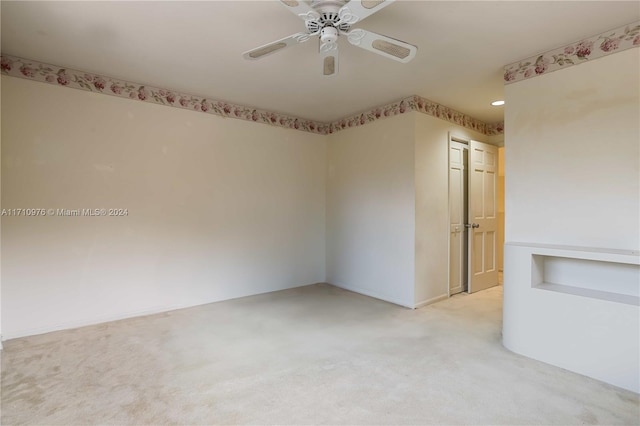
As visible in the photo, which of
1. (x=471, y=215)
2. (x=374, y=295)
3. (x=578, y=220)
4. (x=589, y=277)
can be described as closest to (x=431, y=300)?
(x=374, y=295)

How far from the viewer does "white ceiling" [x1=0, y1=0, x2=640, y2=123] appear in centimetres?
211

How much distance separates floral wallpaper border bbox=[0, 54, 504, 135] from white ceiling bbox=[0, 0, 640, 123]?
11 centimetres

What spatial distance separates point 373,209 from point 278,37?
7.94ft

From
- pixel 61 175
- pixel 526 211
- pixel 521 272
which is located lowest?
pixel 521 272

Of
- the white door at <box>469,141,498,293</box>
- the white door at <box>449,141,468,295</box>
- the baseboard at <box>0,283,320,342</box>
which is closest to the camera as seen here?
the baseboard at <box>0,283,320,342</box>

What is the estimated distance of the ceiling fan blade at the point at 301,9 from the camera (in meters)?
1.69

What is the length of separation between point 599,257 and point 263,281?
350cm

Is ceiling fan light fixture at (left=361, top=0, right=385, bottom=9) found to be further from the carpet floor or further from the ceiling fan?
the carpet floor

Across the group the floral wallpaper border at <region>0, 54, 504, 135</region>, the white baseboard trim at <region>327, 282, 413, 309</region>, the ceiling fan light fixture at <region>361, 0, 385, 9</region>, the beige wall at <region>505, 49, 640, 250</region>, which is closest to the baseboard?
the white baseboard trim at <region>327, 282, 413, 309</region>

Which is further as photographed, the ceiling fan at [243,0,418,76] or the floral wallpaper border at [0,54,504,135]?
the floral wallpaper border at [0,54,504,135]

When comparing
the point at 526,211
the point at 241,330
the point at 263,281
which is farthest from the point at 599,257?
the point at 263,281

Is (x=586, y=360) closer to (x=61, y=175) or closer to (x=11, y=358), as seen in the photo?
(x=11, y=358)

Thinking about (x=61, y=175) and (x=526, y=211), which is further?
(x=61, y=175)

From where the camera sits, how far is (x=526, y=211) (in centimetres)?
279
